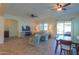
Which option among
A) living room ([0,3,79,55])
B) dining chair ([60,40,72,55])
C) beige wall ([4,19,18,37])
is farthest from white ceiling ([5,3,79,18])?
dining chair ([60,40,72,55])

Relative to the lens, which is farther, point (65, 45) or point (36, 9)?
point (65, 45)

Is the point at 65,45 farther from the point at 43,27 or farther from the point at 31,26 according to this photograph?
the point at 31,26

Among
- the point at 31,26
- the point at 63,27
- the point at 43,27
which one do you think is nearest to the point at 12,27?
the point at 31,26

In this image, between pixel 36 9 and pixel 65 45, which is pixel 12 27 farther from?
pixel 65 45

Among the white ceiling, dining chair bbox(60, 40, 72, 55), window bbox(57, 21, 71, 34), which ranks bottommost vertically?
dining chair bbox(60, 40, 72, 55)

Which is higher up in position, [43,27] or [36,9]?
[36,9]

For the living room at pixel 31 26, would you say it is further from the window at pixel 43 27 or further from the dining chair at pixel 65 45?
the dining chair at pixel 65 45

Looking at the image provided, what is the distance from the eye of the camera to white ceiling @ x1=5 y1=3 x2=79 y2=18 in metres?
1.58

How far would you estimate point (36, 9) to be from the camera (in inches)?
66.9

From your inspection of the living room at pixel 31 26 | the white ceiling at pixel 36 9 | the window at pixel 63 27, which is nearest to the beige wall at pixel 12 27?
the living room at pixel 31 26

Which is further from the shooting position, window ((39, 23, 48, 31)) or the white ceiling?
window ((39, 23, 48, 31))

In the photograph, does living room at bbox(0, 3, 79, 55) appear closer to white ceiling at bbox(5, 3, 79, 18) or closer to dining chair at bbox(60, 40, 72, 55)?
white ceiling at bbox(5, 3, 79, 18)

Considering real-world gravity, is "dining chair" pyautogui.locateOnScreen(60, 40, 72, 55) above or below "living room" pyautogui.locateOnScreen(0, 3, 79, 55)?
below


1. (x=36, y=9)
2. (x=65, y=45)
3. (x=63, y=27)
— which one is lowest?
(x=65, y=45)
